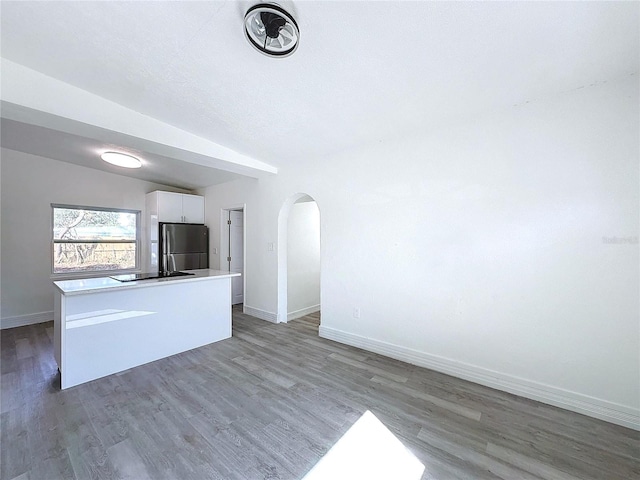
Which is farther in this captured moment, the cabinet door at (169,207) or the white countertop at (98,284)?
the cabinet door at (169,207)

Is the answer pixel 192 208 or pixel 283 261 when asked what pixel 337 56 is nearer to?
pixel 283 261

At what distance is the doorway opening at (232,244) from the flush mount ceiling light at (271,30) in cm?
389

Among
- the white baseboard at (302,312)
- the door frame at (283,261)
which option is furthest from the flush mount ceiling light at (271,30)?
the white baseboard at (302,312)

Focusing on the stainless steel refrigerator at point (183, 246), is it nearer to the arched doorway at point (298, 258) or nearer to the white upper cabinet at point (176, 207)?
the white upper cabinet at point (176, 207)

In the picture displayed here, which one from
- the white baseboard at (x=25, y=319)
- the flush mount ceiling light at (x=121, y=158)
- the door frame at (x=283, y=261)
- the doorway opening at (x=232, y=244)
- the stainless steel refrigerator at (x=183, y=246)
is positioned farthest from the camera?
the doorway opening at (x=232, y=244)

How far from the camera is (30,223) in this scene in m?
4.24

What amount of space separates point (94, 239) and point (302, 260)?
407cm

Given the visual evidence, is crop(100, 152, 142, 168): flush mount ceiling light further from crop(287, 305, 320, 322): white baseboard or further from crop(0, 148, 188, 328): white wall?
crop(287, 305, 320, 322): white baseboard

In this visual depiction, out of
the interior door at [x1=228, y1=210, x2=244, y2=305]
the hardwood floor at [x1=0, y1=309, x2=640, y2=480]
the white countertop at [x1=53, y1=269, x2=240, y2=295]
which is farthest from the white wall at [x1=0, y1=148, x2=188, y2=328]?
the interior door at [x1=228, y1=210, x2=244, y2=305]

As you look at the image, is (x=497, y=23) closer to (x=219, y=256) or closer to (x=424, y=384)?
(x=424, y=384)

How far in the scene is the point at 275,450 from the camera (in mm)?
1660

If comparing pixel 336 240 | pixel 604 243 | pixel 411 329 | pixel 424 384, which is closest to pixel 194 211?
pixel 336 240

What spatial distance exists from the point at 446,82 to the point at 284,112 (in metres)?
1.45

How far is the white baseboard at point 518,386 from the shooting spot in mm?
1896
